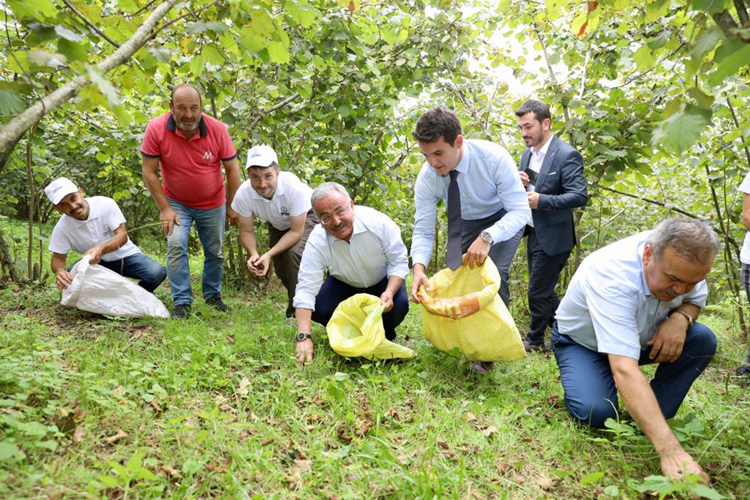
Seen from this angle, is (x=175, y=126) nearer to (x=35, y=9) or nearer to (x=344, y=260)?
(x=344, y=260)

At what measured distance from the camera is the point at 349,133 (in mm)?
5215

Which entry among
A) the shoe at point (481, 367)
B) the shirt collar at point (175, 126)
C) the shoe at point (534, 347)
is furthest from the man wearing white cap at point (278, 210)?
the shoe at point (534, 347)

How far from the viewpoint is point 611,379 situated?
2.65 metres

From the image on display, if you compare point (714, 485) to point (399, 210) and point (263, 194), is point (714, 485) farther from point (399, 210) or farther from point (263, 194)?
point (399, 210)

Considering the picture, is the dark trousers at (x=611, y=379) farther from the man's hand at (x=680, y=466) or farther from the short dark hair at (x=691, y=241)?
the short dark hair at (x=691, y=241)

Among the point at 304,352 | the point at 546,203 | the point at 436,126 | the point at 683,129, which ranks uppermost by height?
the point at 436,126

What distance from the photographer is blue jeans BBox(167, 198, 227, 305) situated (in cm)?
421

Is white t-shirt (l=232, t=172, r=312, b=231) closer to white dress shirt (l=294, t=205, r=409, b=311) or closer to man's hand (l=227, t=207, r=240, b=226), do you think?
man's hand (l=227, t=207, r=240, b=226)

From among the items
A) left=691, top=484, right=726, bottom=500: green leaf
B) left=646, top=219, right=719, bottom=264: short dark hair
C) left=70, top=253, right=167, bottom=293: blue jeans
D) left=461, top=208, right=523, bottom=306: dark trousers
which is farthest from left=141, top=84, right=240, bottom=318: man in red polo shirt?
left=691, top=484, right=726, bottom=500: green leaf

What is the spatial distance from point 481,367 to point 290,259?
1897 mm

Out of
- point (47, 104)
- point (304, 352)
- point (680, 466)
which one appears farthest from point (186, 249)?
point (680, 466)

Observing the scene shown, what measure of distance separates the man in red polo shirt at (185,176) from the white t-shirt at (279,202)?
0.26 m

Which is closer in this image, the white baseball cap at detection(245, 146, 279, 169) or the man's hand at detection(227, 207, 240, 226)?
A: the white baseball cap at detection(245, 146, 279, 169)

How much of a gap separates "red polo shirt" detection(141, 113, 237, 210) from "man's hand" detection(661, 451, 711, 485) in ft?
12.3
